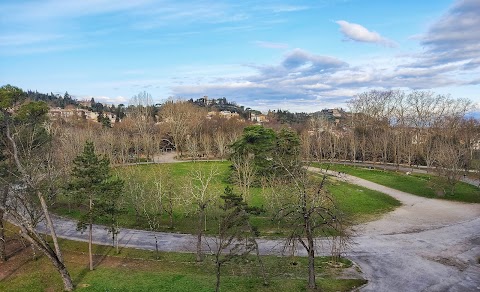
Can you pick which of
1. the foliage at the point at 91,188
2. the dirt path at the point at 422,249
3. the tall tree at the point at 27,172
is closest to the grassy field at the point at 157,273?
the tall tree at the point at 27,172

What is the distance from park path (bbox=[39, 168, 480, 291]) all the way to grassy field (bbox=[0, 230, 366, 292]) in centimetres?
159

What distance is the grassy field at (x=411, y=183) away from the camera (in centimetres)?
4075

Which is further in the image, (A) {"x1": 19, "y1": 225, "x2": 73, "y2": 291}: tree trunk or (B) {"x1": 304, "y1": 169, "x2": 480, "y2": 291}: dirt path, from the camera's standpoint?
(B) {"x1": 304, "y1": 169, "x2": 480, "y2": 291}: dirt path

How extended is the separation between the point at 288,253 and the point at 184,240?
769cm

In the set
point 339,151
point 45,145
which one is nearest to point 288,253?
point 45,145

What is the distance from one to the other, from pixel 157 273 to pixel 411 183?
38.2 m

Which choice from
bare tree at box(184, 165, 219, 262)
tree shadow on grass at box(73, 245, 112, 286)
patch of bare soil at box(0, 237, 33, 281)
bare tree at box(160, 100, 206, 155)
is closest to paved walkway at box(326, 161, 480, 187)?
bare tree at box(160, 100, 206, 155)

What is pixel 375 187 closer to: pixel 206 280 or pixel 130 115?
pixel 206 280

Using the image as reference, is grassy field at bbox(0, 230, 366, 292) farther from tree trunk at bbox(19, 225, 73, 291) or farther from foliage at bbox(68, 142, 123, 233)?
foliage at bbox(68, 142, 123, 233)

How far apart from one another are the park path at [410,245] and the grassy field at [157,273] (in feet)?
5.21

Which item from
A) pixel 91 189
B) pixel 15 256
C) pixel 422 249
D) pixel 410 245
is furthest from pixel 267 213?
pixel 15 256

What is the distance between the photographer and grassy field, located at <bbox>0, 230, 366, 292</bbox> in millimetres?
19234

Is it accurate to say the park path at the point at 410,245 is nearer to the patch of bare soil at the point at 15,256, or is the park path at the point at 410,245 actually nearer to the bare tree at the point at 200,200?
the bare tree at the point at 200,200

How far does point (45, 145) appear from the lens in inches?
1362
